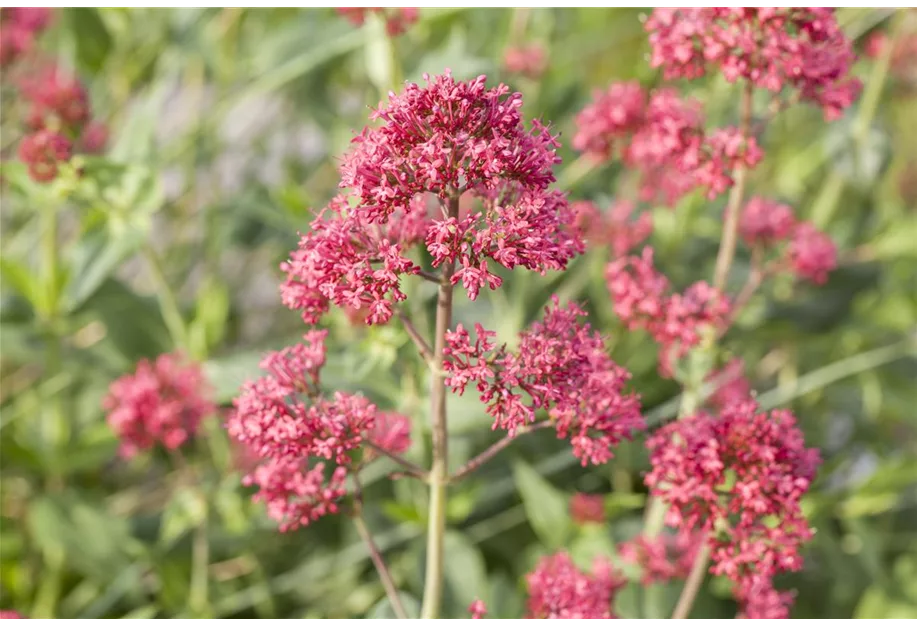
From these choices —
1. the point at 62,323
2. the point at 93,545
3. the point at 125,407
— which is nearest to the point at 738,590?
the point at 125,407

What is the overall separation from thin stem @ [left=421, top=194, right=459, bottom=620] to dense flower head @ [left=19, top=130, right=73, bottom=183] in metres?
0.74

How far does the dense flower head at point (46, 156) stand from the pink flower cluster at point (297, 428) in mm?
633

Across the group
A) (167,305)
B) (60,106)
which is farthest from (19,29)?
(167,305)

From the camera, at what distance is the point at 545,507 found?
1.46 m

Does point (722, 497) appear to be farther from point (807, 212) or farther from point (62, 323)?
point (807, 212)

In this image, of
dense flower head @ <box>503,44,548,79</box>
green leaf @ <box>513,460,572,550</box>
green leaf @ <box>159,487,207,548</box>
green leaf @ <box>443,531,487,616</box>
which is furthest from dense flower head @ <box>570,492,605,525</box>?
dense flower head @ <box>503,44,548,79</box>

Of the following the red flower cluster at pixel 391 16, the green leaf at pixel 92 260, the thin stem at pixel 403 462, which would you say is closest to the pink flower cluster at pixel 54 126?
the green leaf at pixel 92 260

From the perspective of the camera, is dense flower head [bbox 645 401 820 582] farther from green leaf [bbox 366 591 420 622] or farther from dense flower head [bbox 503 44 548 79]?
dense flower head [bbox 503 44 548 79]

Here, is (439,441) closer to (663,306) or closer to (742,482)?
(742,482)

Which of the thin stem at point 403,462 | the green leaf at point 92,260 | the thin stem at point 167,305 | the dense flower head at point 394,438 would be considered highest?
the green leaf at point 92,260

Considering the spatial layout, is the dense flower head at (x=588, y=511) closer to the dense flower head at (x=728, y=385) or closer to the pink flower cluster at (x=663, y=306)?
the dense flower head at (x=728, y=385)

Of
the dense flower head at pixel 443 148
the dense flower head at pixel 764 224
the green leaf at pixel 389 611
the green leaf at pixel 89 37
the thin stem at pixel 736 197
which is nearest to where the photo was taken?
the dense flower head at pixel 443 148

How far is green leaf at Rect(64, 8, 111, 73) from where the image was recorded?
6.19 ft

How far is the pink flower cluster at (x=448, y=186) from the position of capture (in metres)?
0.69
